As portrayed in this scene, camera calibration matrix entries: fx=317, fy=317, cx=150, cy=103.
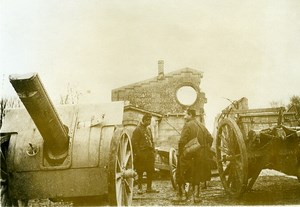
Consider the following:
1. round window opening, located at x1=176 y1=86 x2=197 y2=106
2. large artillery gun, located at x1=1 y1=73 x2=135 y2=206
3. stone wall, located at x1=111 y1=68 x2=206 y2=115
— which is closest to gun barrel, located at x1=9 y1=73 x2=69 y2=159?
large artillery gun, located at x1=1 y1=73 x2=135 y2=206

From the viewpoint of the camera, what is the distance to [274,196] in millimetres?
3990

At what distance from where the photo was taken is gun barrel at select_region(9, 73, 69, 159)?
2.42 metres

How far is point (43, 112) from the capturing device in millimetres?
2707

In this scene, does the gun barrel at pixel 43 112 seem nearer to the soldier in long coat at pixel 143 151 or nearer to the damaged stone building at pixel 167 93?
the soldier in long coat at pixel 143 151

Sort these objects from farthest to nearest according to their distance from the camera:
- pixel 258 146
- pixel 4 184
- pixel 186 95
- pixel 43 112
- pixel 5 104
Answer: pixel 186 95 < pixel 5 104 < pixel 258 146 < pixel 4 184 < pixel 43 112

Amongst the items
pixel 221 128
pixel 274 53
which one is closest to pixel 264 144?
pixel 221 128

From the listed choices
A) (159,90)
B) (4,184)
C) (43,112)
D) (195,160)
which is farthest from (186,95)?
(43,112)

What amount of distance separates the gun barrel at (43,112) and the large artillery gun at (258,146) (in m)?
2.04

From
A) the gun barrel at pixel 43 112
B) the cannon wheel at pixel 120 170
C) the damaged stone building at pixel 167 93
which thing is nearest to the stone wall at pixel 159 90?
the damaged stone building at pixel 167 93

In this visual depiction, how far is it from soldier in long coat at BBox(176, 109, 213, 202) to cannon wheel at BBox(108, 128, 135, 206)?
880 millimetres

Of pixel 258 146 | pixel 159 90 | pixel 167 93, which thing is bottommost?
pixel 258 146

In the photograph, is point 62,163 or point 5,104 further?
point 5,104

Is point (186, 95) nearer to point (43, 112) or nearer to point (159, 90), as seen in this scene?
point (159, 90)

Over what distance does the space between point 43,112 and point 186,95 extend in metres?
11.3
